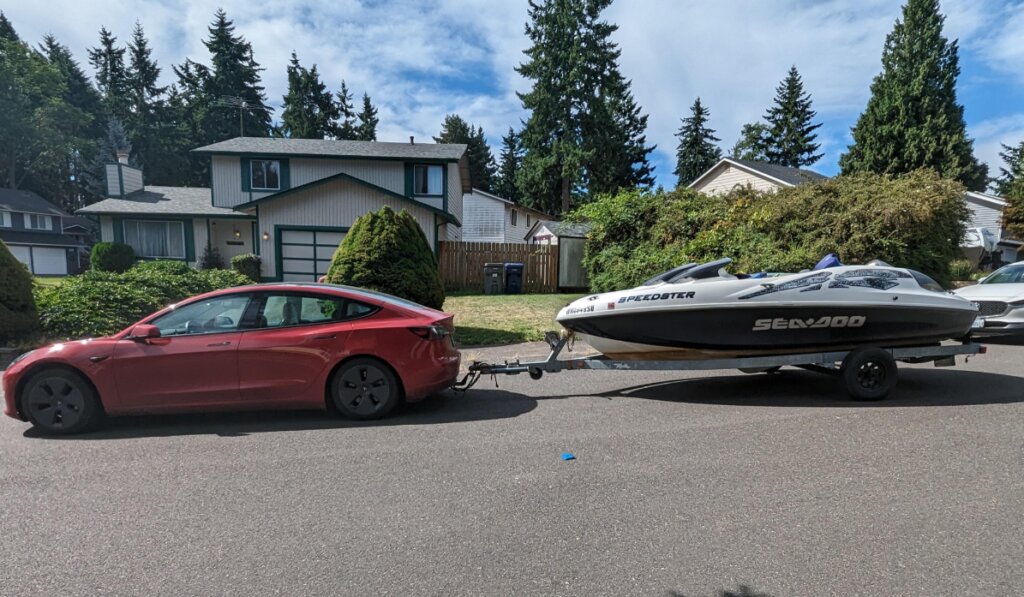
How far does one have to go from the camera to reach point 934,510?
128 inches

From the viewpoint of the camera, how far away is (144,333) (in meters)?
4.85

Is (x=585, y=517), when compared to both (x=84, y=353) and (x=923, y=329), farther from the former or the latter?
(x=923, y=329)

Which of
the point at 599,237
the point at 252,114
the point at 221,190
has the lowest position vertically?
the point at 599,237

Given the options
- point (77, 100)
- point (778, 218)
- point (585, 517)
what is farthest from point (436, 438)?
point (77, 100)

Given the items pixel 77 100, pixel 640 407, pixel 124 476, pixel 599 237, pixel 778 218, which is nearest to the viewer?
pixel 124 476

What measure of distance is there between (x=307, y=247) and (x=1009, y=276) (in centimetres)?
2048

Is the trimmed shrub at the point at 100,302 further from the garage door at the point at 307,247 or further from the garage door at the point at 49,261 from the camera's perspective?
the garage door at the point at 49,261

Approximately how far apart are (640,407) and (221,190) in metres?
23.7

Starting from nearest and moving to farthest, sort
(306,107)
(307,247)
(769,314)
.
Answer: (769,314) → (307,247) → (306,107)

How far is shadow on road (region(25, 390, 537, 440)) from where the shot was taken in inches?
192

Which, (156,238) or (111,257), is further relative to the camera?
(156,238)

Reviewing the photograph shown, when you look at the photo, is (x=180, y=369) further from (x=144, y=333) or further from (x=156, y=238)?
(x=156, y=238)

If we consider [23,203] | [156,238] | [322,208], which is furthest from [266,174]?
[23,203]

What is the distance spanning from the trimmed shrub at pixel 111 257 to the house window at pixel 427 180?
12189 mm
